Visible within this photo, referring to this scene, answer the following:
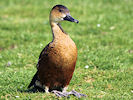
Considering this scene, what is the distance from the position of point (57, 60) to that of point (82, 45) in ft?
13.5

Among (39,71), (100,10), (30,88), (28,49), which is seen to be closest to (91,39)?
(28,49)

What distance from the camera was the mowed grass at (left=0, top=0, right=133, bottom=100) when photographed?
21.5 ft

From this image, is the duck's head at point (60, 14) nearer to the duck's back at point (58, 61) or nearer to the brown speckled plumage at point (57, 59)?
the brown speckled plumage at point (57, 59)

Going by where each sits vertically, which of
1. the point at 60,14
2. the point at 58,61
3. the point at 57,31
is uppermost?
the point at 60,14

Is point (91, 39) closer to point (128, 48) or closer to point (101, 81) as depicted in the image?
point (128, 48)

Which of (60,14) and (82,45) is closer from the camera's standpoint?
(60,14)

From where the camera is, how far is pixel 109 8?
13242 mm

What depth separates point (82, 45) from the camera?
9.46 meters

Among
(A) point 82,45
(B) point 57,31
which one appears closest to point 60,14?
(B) point 57,31

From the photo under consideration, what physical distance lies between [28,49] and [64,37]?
3.65 meters

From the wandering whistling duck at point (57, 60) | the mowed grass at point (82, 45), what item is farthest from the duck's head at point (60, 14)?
the mowed grass at point (82, 45)

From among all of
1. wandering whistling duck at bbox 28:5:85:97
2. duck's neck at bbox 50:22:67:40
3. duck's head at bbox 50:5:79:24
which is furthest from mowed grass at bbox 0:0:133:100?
duck's neck at bbox 50:22:67:40

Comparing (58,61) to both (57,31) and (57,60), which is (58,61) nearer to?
(57,60)

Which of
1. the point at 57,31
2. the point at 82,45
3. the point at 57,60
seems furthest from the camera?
the point at 82,45
